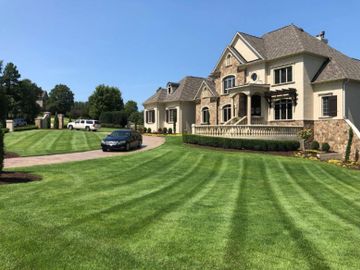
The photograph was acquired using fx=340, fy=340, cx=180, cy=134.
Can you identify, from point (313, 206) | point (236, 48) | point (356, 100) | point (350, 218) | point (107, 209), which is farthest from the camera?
point (236, 48)

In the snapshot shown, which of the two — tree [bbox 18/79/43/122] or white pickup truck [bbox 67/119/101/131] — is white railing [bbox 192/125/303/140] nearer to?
white pickup truck [bbox 67/119/101/131]

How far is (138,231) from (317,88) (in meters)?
25.6

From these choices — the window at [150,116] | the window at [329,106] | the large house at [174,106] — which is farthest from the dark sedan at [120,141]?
the window at [150,116]

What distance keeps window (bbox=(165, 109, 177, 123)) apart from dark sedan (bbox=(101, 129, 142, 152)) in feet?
60.7

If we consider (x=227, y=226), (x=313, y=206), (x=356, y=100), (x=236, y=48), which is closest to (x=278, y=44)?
(x=236, y=48)

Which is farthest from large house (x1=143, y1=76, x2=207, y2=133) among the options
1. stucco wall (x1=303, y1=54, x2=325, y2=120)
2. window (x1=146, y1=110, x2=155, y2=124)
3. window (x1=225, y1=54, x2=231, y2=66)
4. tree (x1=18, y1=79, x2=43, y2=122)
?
tree (x1=18, y1=79, x2=43, y2=122)

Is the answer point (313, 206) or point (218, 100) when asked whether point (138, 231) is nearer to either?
point (313, 206)

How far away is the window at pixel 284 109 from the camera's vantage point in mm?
28908

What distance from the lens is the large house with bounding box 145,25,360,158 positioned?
26.1m

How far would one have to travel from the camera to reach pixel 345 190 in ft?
41.8

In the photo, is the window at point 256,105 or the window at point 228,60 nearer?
the window at point 256,105

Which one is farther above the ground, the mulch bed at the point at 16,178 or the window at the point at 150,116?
the window at the point at 150,116

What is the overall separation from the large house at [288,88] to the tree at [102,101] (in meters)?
48.5

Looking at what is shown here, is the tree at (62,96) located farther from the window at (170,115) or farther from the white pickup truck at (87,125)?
the window at (170,115)
